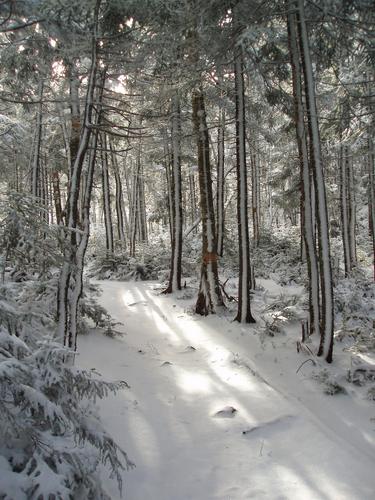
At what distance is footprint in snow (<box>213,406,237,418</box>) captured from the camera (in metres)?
4.81

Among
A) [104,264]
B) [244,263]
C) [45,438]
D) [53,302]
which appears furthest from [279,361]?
[104,264]

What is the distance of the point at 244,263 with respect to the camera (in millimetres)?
8734

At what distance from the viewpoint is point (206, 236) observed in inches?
396

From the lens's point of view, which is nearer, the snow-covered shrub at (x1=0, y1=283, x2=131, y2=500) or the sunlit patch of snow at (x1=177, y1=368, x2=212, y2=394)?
the snow-covered shrub at (x1=0, y1=283, x2=131, y2=500)

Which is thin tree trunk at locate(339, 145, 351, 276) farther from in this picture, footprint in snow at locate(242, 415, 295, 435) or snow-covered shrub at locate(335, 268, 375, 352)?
footprint in snow at locate(242, 415, 295, 435)

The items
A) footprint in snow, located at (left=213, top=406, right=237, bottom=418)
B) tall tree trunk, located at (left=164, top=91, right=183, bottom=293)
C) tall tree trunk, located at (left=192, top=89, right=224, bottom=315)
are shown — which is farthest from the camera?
tall tree trunk, located at (left=164, top=91, right=183, bottom=293)

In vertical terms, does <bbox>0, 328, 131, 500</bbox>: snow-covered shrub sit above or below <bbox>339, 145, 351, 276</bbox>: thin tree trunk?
below

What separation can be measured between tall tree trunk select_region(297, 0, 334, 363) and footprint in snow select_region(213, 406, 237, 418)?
8.38ft

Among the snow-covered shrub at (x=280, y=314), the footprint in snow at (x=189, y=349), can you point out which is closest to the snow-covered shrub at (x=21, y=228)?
the footprint in snow at (x=189, y=349)

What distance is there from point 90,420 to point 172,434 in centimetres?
177

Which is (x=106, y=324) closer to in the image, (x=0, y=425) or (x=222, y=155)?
(x=0, y=425)

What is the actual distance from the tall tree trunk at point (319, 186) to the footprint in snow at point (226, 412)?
2554 mm

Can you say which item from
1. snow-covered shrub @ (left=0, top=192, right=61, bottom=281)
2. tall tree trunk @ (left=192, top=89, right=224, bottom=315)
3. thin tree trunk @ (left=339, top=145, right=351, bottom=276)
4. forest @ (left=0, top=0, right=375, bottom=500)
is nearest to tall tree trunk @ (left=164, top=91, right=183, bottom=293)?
forest @ (left=0, top=0, right=375, bottom=500)

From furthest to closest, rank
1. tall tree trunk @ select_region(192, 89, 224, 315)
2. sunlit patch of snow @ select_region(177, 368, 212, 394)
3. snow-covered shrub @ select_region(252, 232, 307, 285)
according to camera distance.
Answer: snow-covered shrub @ select_region(252, 232, 307, 285) < tall tree trunk @ select_region(192, 89, 224, 315) < sunlit patch of snow @ select_region(177, 368, 212, 394)
